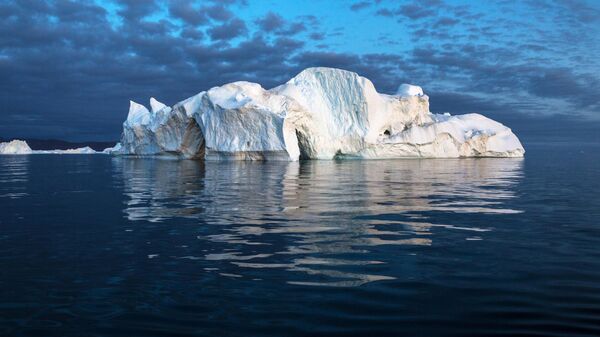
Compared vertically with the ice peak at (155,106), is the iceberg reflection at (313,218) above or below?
below

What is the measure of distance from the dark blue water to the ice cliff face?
2426 centimetres

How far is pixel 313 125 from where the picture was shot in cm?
3750

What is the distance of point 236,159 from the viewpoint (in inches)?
1421

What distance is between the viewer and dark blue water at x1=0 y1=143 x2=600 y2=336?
12.0ft

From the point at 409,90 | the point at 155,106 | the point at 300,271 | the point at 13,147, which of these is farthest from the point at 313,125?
the point at 13,147

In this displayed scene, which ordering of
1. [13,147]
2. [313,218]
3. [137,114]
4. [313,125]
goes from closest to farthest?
[313,218]
[313,125]
[137,114]
[13,147]

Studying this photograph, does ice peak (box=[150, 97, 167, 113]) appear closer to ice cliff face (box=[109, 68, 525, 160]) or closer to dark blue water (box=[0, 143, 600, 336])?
ice cliff face (box=[109, 68, 525, 160])

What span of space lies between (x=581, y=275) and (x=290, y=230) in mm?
3940

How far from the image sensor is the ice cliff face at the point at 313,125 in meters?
34.3

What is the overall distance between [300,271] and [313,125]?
1290 inches

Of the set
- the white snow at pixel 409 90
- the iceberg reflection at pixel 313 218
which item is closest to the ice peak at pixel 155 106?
Result: the white snow at pixel 409 90

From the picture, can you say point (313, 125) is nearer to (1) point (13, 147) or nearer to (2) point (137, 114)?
(2) point (137, 114)

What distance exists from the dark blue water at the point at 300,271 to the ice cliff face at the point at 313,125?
24.3 metres

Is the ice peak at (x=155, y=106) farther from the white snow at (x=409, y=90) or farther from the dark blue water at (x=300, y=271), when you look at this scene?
the dark blue water at (x=300, y=271)
